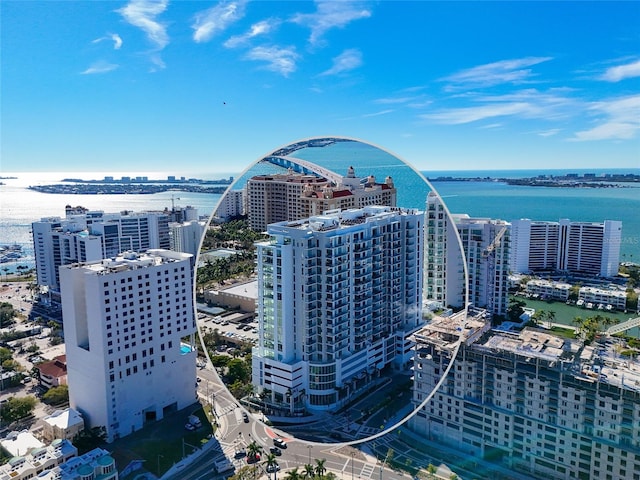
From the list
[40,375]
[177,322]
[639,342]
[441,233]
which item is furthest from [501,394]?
[40,375]

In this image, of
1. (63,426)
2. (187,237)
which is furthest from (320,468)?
(187,237)

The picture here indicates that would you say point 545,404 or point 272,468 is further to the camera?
point 272,468

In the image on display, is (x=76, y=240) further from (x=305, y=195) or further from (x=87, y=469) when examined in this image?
(x=305, y=195)

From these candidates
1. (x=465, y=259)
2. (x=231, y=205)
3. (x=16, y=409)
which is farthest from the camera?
(x=16, y=409)

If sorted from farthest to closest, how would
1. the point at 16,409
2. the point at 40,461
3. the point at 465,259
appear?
the point at 16,409 < the point at 40,461 < the point at 465,259

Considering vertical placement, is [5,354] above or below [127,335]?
below

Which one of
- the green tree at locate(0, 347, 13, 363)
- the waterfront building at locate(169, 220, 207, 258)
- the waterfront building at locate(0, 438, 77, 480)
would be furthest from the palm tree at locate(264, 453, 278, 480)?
the waterfront building at locate(169, 220, 207, 258)
